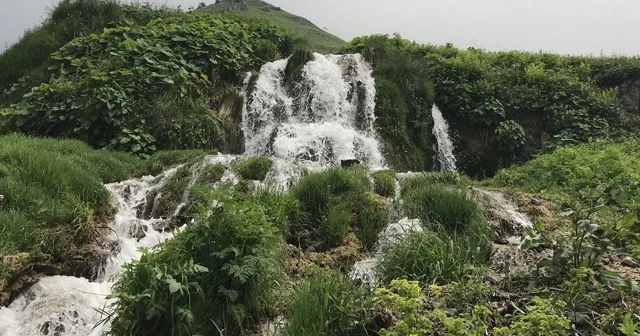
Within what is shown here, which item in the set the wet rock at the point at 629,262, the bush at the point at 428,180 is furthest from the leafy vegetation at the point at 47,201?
the wet rock at the point at 629,262

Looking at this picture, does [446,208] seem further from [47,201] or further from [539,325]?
[47,201]

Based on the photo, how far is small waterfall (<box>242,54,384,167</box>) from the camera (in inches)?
465

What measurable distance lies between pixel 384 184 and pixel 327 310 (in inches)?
191

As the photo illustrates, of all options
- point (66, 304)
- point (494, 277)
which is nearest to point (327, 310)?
point (494, 277)

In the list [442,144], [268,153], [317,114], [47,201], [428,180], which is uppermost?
[317,114]

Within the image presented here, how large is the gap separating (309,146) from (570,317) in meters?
8.67

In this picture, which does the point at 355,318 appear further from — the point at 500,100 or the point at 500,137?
the point at 500,100

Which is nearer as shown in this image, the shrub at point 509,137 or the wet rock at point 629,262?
the wet rock at point 629,262

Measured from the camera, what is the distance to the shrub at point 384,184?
27.4 ft

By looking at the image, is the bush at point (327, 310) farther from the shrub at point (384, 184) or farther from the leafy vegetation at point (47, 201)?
the shrub at point (384, 184)

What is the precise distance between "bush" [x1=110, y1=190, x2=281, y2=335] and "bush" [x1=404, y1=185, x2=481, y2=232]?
8.74 ft

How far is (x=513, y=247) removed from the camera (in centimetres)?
545

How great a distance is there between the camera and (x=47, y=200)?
262 inches

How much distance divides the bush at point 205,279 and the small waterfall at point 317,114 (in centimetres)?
686
